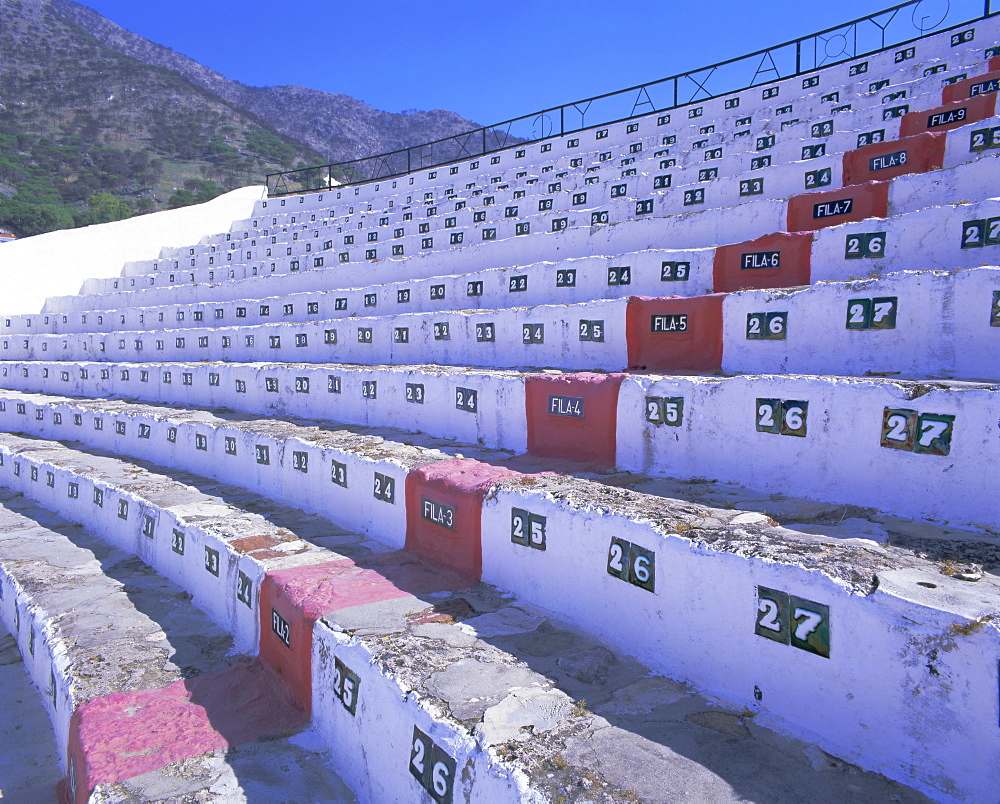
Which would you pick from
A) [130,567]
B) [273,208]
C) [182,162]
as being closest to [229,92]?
[182,162]

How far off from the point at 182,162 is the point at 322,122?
121ft

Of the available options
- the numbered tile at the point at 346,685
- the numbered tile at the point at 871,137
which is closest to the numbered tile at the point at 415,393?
the numbered tile at the point at 346,685

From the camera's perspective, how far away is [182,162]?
43875 mm

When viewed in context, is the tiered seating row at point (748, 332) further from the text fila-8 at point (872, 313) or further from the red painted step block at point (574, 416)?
the red painted step block at point (574, 416)

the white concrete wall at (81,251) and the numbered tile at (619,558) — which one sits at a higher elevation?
the white concrete wall at (81,251)

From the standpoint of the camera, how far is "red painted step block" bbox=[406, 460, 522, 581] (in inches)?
124

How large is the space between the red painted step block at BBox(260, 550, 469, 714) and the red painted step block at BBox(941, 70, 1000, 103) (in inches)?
303

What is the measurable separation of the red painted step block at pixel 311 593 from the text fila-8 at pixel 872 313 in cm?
248

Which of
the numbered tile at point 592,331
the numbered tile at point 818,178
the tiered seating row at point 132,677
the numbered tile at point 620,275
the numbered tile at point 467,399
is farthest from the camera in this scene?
the numbered tile at point 818,178

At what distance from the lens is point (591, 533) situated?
258 centimetres

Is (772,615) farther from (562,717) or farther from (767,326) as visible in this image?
(767,326)

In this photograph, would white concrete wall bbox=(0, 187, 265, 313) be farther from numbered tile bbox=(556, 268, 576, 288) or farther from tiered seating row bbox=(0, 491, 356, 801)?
numbered tile bbox=(556, 268, 576, 288)

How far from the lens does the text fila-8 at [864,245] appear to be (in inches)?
161

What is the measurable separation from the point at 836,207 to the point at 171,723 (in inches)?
222
